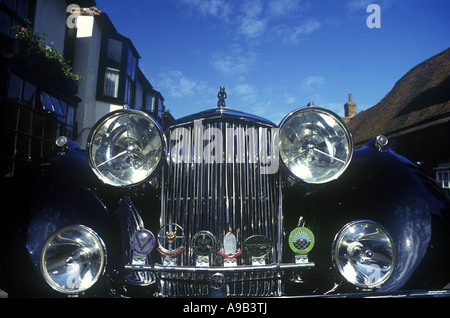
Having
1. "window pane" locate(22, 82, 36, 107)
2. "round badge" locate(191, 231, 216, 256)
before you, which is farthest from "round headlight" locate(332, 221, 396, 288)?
"window pane" locate(22, 82, 36, 107)

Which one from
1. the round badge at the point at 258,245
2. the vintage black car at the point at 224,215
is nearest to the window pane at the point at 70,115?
the vintage black car at the point at 224,215

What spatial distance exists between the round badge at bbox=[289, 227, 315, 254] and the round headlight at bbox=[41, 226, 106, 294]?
3.60 feet

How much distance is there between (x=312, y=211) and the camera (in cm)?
189

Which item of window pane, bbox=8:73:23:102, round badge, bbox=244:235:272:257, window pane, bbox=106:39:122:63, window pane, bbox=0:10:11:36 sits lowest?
round badge, bbox=244:235:272:257

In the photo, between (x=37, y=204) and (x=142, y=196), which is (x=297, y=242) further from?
(x=37, y=204)

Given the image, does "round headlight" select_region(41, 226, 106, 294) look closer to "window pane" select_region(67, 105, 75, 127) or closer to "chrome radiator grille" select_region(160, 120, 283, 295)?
"chrome radiator grille" select_region(160, 120, 283, 295)

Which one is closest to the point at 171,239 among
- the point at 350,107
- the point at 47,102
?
the point at 47,102

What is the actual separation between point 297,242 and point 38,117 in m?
7.73

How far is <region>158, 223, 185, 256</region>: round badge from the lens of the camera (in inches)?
66.4

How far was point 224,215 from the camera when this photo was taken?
6.07 ft

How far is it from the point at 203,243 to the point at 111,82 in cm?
1074

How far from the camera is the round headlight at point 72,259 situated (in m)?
1.53

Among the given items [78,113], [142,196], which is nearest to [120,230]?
[142,196]

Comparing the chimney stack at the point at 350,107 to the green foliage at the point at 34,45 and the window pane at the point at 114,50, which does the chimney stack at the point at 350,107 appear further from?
the green foliage at the point at 34,45
